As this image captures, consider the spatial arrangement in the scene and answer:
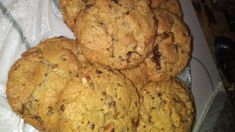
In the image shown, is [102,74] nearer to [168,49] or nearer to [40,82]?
[40,82]

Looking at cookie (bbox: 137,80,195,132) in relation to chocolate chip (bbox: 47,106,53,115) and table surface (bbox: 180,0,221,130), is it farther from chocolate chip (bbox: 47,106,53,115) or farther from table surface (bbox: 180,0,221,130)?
table surface (bbox: 180,0,221,130)

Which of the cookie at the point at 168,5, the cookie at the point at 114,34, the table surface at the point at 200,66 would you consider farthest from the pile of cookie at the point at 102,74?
the table surface at the point at 200,66

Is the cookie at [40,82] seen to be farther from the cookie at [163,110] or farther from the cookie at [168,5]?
the cookie at [168,5]

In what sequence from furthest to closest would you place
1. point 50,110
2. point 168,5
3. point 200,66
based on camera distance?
point 200,66 < point 168,5 < point 50,110

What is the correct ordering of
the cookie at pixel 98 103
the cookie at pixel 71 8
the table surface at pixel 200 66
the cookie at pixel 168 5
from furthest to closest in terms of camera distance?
the table surface at pixel 200 66 < the cookie at pixel 168 5 < the cookie at pixel 71 8 < the cookie at pixel 98 103

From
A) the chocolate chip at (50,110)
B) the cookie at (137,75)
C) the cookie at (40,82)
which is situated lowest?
the cookie at (137,75)

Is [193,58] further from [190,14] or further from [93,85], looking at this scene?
[93,85]

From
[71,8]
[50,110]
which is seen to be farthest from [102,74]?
[71,8]
